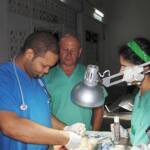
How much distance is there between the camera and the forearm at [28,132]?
149 cm

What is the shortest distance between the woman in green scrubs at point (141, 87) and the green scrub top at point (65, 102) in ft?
2.39

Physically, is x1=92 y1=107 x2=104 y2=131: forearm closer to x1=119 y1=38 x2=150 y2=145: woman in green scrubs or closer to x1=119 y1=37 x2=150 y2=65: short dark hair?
x1=119 y1=38 x2=150 y2=145: woman in green scrubs

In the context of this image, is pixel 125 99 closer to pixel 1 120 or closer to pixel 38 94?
pixel 38 94

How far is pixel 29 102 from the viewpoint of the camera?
172 centimetres

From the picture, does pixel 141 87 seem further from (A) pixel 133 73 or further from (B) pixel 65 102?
(B) pixel 65 102

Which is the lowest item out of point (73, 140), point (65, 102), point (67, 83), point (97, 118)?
point (73, 140)

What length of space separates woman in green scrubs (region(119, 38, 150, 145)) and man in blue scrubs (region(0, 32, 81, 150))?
30cm

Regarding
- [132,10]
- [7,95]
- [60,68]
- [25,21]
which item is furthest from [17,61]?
[132,10]

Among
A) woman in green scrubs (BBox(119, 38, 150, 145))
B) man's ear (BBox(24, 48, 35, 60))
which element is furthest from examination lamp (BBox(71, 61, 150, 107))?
man's ear (BBox(24, 48, 35, 60))

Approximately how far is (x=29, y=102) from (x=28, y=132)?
0.25 metres

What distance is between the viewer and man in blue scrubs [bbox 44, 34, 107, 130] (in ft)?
7.96

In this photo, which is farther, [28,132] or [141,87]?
[141,87]

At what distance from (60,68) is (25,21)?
1.25 meters

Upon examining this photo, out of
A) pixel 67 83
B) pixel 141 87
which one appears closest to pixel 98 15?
pixel 67 83
